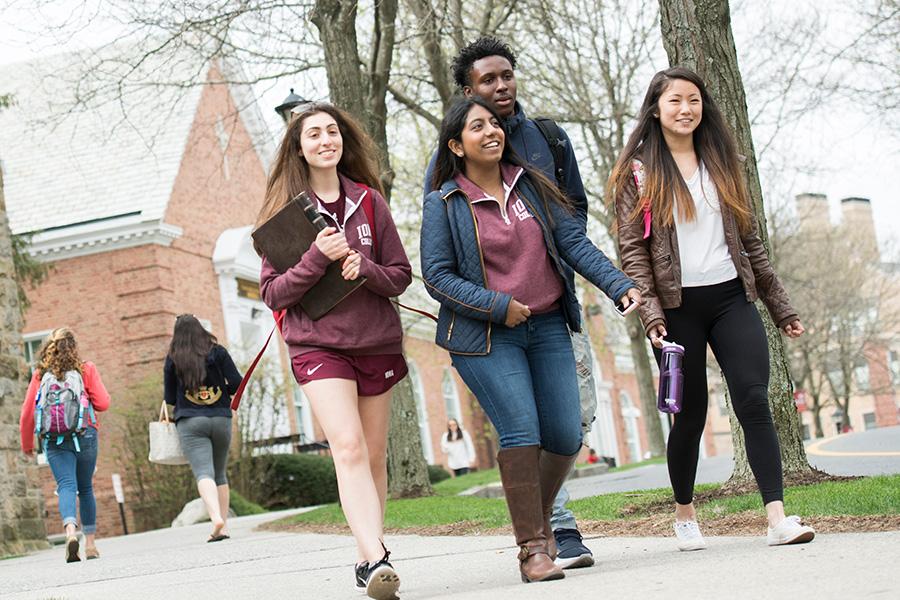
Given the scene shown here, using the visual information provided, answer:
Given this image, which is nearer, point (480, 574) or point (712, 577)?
point (712, 577)

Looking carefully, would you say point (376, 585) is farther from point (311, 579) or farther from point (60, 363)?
point (60, 363)

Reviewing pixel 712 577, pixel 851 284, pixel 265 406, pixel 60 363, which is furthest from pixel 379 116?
pixel 851 284

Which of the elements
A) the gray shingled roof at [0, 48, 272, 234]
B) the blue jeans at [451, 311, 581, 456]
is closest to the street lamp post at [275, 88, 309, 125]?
the blue jeans at [451, 311, 581, 456]

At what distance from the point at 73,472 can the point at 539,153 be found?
672cm

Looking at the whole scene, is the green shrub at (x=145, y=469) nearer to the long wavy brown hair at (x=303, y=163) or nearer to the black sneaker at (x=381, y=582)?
the long wavy brown hair at (x=303, y=163)

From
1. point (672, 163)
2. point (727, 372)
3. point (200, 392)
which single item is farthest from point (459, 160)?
point (200, 392)

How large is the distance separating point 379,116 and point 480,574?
1085 centimetres

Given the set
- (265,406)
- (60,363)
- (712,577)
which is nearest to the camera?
(712,577)

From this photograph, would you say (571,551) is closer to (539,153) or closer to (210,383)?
(539,153)

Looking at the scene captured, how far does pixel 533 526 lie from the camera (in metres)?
5.25

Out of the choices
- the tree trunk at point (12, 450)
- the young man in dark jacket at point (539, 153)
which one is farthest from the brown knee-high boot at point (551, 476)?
the tree trunk at point (12, 450)

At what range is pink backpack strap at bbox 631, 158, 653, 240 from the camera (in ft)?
19.2

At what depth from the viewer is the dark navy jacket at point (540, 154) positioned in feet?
19.2

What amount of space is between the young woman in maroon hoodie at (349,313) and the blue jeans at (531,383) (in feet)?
1.29
